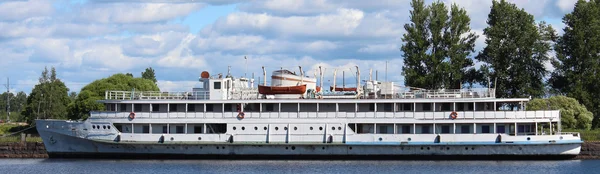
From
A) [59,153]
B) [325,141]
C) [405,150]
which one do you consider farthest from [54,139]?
[405,150]

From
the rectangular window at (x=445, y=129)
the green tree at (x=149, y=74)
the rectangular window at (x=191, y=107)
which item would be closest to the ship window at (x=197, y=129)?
the rectangular window at (x=191, y=107)

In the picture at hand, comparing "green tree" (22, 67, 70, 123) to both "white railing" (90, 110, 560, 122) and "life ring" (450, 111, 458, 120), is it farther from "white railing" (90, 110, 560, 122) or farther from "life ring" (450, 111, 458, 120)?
"life ring" (450, 111, 458, 120)

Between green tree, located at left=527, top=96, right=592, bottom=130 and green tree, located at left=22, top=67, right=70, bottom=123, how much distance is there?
41594 mm

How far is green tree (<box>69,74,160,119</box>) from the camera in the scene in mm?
87625

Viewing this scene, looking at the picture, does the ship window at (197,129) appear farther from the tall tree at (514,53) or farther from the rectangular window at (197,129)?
the tall tree at (514,53)

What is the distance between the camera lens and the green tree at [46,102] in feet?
289

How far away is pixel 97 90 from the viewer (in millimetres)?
92500

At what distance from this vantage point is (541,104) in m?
71.1

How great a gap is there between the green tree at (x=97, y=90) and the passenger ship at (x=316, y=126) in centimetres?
2604

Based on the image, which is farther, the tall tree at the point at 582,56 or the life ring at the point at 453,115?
the tall tree at the point at 582,56

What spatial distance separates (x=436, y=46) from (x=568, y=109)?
10716 millimetres

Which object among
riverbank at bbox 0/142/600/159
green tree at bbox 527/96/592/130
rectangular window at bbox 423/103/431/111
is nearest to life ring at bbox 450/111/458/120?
rectangular window at bbox 423/103/431/111

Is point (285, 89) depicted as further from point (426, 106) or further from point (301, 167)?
point (426, 106)

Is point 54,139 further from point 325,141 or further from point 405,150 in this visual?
point 405,150
